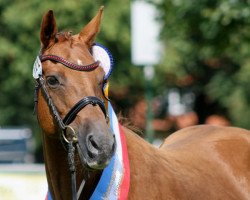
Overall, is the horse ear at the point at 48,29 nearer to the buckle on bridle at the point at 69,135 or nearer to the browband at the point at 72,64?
the browband at the point at 72,64

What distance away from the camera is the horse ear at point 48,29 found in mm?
4841

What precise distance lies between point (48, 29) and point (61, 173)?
0.90 meters

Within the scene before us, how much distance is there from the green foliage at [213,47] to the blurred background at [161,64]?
20 millimetres

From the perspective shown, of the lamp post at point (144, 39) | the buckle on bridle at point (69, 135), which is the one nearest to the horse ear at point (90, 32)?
the buckle on bridle at point (69, 135)

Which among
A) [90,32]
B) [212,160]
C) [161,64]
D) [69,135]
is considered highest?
[90,32]

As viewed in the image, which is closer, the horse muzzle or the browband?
the horse muzzle

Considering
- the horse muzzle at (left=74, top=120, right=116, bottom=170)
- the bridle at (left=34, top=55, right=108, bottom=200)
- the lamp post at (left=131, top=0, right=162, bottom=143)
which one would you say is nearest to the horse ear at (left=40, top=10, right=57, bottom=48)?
the bridle at (left=34, top=55, right=108, bottom=200)

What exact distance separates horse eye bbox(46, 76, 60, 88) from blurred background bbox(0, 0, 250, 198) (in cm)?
1022

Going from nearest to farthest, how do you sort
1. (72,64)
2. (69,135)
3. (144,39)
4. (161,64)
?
(69,135), (72,64), (144,39), (161,64)

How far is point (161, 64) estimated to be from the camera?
96.0ft

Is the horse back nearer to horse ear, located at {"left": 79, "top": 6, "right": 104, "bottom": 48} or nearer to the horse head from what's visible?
the horse head

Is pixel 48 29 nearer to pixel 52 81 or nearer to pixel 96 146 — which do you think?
pixel 52 81

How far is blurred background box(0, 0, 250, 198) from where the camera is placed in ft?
53.8

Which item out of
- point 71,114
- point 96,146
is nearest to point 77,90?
point 71,114
